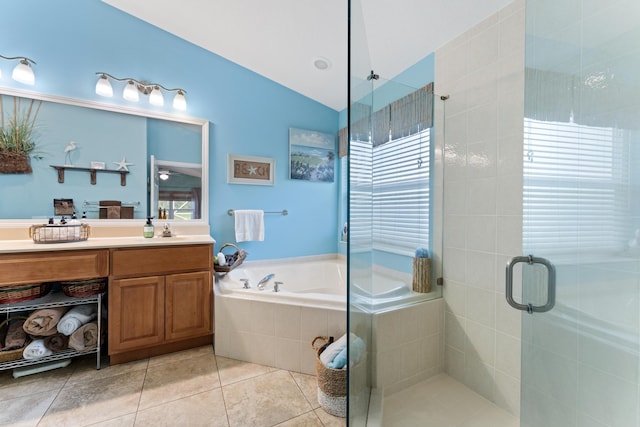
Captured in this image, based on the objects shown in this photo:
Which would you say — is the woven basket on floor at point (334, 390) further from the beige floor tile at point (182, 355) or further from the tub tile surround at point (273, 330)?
the beige floor tile at point (182, 355)

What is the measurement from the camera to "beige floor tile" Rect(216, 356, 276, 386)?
5.37ft

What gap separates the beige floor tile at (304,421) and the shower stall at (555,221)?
258 millimetres

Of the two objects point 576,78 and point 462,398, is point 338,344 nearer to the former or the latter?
point 462,398

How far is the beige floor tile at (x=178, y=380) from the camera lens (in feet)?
4.80

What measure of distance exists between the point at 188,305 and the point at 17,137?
164 centimetres

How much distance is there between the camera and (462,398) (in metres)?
1.53

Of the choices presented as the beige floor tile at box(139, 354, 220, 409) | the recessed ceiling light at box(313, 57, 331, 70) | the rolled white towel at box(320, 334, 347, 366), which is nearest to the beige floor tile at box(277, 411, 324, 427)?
the rolled white towel at box(320, 334, 347, 366)

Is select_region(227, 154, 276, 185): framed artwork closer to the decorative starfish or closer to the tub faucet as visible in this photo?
the decorative starfish

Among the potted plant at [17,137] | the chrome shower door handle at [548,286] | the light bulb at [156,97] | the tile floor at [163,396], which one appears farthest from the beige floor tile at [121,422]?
the light bulb at [156,97]

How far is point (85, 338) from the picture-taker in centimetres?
169

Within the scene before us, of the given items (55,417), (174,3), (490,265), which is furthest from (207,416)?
(174,3)

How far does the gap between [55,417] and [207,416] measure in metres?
0.73

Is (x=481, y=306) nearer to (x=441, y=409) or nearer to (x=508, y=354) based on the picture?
(x=508, y=354)

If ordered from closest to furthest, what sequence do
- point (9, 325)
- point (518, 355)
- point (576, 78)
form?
point (576, 78)
point (518, 355)
point (9, 325)
